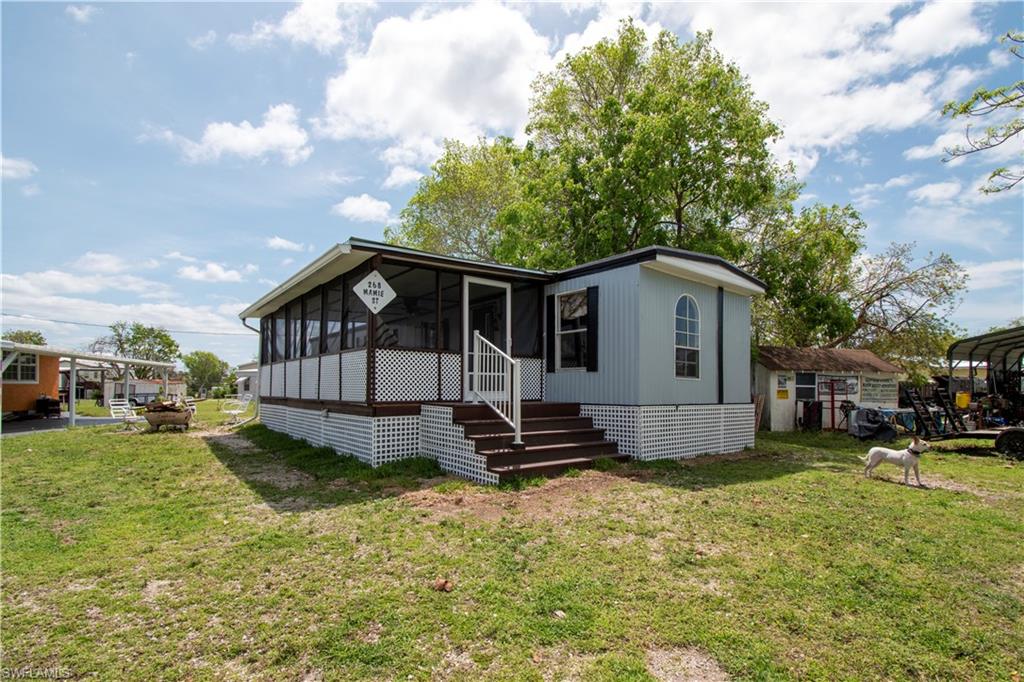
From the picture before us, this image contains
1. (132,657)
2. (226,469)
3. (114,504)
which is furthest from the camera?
(226,469)

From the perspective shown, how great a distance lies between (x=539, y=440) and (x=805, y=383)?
11.5m

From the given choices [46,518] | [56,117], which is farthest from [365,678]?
[56,117]

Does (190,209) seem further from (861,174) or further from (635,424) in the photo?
(861,174)

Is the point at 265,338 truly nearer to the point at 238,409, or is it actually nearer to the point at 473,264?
the point at 238,409

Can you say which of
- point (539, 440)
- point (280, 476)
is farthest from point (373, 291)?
point (539, 440)

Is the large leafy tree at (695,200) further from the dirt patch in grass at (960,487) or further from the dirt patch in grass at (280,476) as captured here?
the dirt patch in grass at (280,476)

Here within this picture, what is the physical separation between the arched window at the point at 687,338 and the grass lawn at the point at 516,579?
2867 mm

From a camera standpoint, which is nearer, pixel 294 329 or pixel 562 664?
pixel 562 664

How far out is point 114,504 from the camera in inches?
243

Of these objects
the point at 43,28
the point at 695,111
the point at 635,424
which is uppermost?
the point at 695,111

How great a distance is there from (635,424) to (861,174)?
11124mm

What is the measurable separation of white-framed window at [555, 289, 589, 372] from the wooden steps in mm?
956

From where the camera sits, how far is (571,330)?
998 cm

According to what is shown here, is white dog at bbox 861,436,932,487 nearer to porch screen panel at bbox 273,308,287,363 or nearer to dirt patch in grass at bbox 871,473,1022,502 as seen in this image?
dirt patch in grass at bbox 871,473,1022,502
